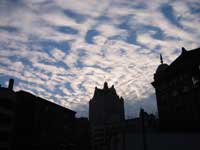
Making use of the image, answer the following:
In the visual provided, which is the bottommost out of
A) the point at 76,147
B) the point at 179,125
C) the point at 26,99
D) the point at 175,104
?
the point at 76,147

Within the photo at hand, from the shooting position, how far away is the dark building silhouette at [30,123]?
51.5 meters

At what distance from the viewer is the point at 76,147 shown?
69.2 m

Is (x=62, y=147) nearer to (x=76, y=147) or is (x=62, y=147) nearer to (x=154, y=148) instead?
(x=76, y=147)

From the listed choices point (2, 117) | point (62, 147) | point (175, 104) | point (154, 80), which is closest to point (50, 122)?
point (62, 147)

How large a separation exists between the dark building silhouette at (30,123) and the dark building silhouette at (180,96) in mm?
31265

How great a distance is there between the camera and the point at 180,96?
3678 centimetres

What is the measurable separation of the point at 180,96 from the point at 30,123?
38221mm

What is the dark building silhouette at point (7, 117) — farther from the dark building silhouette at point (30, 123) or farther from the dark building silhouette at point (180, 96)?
the dark building silhouette at point (180, 96)

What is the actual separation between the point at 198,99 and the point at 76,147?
4718 centimetres

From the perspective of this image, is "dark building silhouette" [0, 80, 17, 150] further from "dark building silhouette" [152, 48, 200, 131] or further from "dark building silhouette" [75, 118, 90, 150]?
"dark building silhouette" [152, 48, 200, 131]

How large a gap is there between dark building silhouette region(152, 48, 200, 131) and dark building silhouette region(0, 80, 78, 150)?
31265 millimetres

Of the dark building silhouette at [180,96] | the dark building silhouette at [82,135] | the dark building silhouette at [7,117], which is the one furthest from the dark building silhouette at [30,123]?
the dark building silhouette at [180,96]

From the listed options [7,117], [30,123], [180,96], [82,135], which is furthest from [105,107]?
[180,96]

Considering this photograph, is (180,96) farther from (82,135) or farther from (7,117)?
(82,135)
